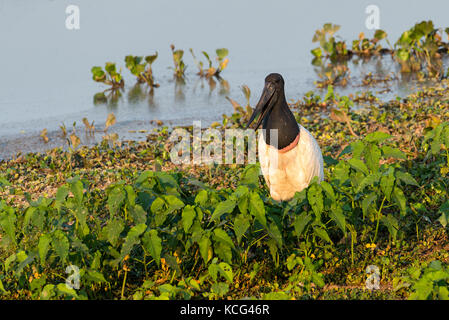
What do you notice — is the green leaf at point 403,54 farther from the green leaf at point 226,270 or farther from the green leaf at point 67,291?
the green leaf at point 67,291

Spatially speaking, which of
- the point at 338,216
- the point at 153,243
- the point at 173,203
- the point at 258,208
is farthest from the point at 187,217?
the point at 338,216

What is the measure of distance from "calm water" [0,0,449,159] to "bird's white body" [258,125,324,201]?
2.65m

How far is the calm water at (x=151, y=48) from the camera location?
7.31m

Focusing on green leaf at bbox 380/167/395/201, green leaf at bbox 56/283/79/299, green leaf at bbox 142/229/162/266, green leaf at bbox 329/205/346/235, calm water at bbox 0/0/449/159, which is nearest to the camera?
green leaf at bbox 56/283/79/299

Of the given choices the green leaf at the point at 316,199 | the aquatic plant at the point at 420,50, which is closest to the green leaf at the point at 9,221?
the green leaf at the point at 316,199

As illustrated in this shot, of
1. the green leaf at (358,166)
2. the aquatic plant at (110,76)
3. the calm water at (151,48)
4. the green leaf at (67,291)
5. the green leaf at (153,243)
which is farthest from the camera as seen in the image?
the aquatic plant at (110,76)

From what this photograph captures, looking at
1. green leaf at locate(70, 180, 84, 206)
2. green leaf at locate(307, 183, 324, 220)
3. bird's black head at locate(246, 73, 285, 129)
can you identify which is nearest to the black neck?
bird's black head at locate(246, 73, 285, 129)

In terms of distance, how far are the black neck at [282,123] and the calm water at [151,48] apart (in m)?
2.77

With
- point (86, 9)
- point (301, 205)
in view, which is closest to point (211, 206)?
point (301, 205)

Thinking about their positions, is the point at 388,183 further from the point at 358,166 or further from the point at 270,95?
the point at 270,95

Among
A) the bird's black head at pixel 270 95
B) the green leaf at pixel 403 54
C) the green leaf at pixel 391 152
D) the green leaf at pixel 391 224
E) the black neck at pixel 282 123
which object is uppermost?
the green leaf at pixel 403 54

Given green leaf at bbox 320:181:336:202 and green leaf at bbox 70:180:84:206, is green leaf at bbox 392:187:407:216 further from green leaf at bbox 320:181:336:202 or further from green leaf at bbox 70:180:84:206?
green leaf at bbox 70:180:84:206

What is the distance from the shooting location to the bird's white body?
3.85 meters

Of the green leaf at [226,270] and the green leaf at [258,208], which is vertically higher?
the green leaf at [258,208]
